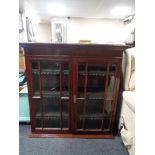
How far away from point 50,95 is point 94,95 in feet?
1.83

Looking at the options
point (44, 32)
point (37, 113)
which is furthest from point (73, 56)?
point (44, 32)

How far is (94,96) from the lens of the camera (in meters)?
2.03

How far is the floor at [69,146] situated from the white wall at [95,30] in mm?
4749

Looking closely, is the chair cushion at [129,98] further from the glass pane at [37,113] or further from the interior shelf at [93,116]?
the glass pane at [37,113]

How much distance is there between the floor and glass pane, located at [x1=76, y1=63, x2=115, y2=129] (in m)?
0.20

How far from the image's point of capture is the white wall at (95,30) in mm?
6148

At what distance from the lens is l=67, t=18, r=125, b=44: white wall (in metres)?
6.15

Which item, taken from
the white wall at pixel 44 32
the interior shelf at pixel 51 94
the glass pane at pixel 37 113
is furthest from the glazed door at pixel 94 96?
the white wall at pixel 44 32

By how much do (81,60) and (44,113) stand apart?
86 cm

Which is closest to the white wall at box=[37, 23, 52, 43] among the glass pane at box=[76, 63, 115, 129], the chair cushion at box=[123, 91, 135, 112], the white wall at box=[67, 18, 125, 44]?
the white wall at box=[67, 18, 125, 44]
